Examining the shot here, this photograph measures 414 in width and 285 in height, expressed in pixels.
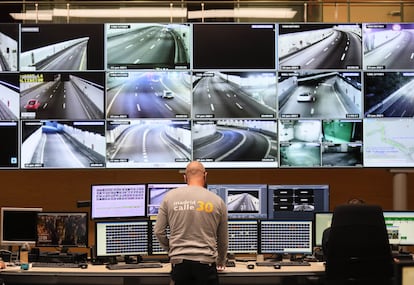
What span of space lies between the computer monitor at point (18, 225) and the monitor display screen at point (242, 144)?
1572mm

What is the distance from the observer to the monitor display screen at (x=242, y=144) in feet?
18.1

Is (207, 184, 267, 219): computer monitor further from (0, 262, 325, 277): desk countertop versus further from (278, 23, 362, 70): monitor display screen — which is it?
(278, 23, 362, 70): monitor display screen

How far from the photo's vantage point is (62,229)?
4.96 metres

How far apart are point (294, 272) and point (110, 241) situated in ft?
4.84

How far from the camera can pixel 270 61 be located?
5.56m

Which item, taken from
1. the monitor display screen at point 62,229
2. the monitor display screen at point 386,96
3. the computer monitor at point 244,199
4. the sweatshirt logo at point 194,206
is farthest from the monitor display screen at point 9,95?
the monitor display screen at point 386,96

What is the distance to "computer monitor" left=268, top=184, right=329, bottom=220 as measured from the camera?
5391 millimetres

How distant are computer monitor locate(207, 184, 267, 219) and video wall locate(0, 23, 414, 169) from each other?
0.88 feet

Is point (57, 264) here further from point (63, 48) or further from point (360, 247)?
point (360, 247)

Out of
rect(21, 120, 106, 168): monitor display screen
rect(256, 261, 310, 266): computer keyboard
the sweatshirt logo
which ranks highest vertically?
rect(21, 120, 106, 168): monitor display screen

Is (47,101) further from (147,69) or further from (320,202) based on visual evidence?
(320,202)

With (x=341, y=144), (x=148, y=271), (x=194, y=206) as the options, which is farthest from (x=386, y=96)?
(x=148, y=271)

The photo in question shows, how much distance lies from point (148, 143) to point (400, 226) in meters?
2.31

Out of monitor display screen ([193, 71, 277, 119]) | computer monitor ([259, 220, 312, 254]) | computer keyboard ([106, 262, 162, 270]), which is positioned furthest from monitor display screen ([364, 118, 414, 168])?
computer keyboard ([106, 262, 162, 270])
